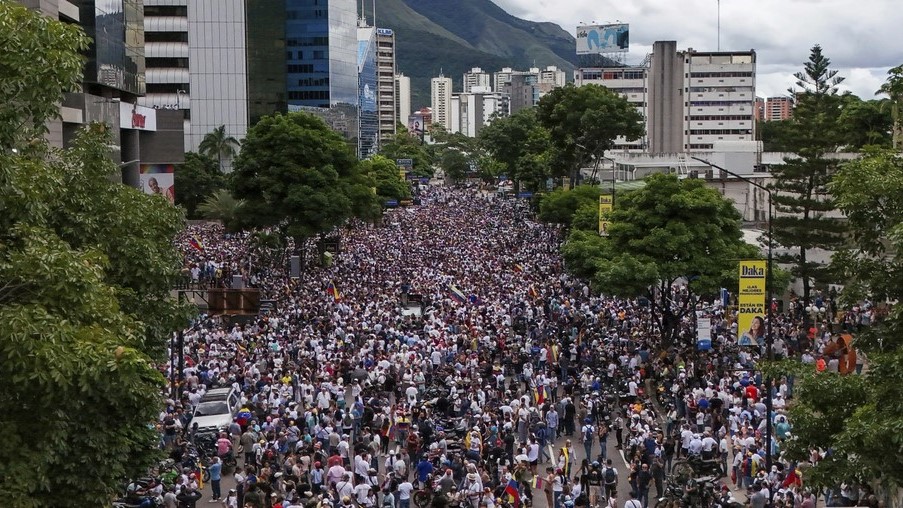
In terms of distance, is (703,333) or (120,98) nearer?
(703,333)

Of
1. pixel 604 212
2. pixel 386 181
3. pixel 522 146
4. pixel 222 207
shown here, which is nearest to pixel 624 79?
pixel 522 146

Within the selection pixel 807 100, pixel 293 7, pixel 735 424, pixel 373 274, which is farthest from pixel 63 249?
pixel 293 7

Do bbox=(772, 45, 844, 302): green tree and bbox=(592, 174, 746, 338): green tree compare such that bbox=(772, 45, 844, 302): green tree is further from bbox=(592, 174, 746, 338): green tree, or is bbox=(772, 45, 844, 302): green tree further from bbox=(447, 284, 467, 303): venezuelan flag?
bbox=(447, 284, 467, 303): venezuelan flag

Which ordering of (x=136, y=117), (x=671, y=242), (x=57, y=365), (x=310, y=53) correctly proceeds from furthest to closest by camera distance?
(x=310, y=53) → (x=136, y=117) → (x=671, y=242) → (x=57, y=365)

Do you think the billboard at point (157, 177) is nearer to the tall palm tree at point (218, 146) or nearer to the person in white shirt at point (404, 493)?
the tall palm tree at point (218, 146)

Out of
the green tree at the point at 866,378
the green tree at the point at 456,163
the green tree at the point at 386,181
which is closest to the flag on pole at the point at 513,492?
the green tree at the point at 866,378

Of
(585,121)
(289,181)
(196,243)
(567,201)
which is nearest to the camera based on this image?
(289,181)

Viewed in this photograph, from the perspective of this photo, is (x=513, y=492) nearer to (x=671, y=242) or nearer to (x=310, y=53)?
(x=671, y=242)

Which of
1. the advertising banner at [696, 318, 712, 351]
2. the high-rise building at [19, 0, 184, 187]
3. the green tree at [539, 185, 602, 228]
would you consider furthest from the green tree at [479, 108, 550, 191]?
the advertising banner at [696, 318, 712, 351]
